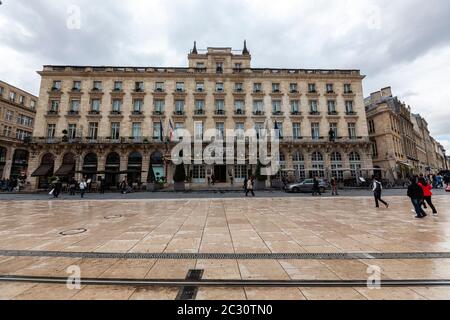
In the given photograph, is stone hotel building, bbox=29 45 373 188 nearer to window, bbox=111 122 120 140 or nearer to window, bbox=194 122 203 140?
window, bbox=111 122 120 140

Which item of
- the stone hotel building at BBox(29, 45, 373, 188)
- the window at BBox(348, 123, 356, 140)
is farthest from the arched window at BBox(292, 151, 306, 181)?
the window at BBox(348, 123, 356, 140)

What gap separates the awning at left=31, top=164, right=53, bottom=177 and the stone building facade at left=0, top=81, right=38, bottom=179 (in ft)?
33.5

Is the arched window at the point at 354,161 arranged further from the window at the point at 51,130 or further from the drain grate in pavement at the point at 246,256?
the window at the point at 51,130

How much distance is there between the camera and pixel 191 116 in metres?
31.2

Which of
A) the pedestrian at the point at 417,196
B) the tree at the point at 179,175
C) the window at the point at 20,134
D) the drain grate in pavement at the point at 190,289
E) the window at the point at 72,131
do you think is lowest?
the drain grate in pavement at the point at 190,289

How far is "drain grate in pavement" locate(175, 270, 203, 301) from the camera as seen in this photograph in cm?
255

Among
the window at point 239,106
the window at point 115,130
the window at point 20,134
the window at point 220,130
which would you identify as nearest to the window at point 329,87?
the window at point 239,106

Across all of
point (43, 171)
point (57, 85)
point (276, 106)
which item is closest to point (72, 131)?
point (43, 171)

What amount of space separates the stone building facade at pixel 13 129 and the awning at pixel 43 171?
1022cm

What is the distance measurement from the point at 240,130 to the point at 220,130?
3132mm

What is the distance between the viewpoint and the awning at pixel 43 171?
27.3 meters

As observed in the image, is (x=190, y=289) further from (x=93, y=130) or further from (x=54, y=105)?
(x=54, y=105)
